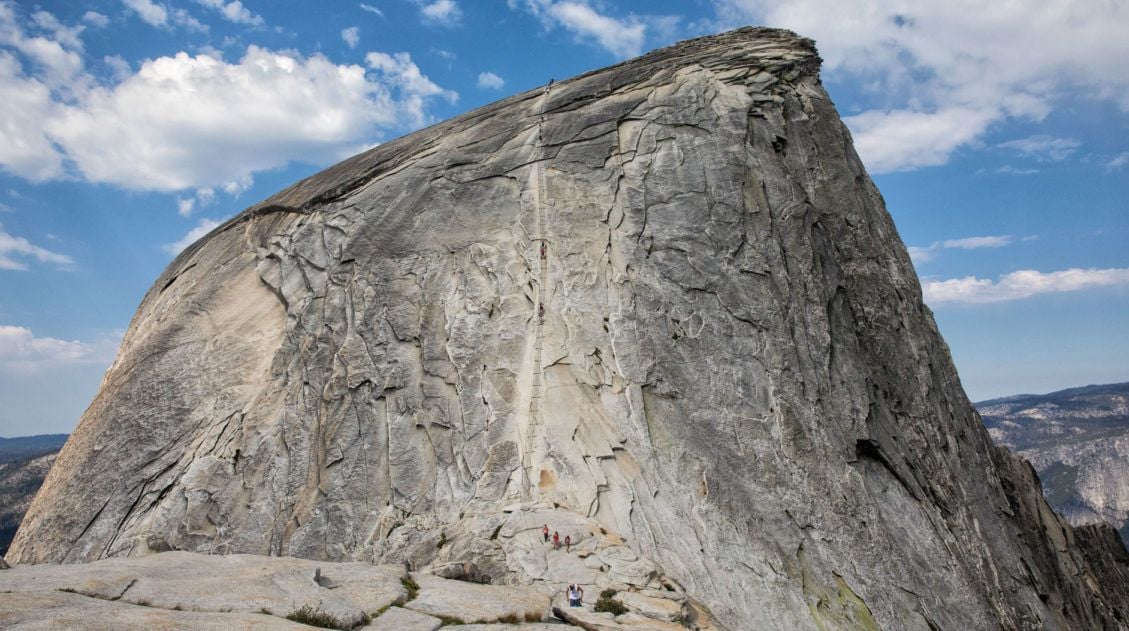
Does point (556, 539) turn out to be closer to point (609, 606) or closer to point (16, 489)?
point (609, 606)

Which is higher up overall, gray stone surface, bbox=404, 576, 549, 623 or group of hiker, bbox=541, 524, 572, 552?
group of hiker, bbox=541, 524, 572, 552

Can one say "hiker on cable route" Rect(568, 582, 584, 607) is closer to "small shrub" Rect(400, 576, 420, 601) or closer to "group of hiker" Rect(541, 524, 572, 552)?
"group of hiker" Rect(541, 524, 572, 552)

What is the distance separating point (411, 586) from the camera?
17.1m

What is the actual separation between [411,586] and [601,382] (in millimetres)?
7495

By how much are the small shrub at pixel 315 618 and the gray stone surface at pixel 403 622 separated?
578 mm

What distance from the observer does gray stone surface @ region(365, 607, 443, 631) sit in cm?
1449

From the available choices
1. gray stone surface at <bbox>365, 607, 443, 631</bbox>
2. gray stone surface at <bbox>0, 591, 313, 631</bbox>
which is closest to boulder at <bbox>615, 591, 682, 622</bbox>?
gray stone surface at <bbox>365, 607, 443, 631</bbox>

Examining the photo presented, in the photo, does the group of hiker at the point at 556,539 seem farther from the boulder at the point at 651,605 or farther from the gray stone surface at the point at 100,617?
the gray stone surface at the point at 100,617

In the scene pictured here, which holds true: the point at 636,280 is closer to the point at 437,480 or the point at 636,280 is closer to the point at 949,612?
the point at 437,480

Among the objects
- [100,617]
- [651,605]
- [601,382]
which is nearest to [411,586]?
[651,605]

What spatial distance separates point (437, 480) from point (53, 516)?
40.8ft

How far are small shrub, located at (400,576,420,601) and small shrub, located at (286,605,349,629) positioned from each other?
6.67 feet

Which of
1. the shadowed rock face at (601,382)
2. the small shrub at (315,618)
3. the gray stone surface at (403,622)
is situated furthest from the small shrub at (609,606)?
the small shrub at (315,618)

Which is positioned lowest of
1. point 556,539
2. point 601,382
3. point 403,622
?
point 403,622
